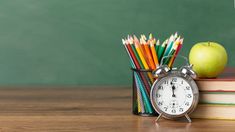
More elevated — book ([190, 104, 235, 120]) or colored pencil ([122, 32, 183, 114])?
colored pencil ([122, 32, 183, 114])

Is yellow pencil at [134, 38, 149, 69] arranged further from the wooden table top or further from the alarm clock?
the wooden table top

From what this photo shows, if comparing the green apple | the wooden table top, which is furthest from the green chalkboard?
the green apple

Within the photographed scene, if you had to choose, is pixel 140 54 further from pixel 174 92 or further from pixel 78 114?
pixel 78 114

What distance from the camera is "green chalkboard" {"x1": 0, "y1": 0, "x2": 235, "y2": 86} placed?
290 centimetres

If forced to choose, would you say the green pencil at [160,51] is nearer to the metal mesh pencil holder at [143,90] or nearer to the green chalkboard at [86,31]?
the metal mesh pencil holder at [143,90]

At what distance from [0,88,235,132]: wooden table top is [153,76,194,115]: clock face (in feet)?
0.14

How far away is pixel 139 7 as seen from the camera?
9.60 feet

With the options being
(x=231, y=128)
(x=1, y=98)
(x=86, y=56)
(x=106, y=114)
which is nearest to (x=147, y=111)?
(x=106, y=114)

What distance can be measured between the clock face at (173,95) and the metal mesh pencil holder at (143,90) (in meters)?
0.06

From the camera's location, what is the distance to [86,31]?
2918 millimetres

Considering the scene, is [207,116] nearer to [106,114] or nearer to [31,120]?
[106,114]

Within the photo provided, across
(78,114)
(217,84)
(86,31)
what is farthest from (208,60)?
(86,31)

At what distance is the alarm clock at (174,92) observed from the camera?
1.62 metres

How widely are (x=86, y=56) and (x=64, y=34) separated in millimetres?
161
